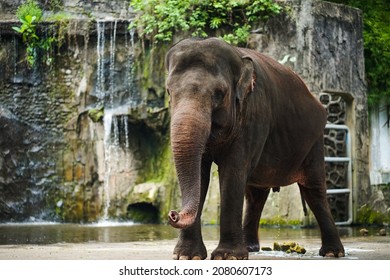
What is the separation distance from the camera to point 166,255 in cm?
650

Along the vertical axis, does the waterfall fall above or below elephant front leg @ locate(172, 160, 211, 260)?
above

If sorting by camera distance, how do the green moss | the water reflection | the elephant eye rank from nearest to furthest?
the elephant eye
the water reflection
the green moss

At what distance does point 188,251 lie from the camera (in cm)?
569

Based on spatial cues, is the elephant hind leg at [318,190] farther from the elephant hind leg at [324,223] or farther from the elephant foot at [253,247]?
the elephant foot at [253,247]

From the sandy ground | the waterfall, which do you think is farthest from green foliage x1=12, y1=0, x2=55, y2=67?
the sandy ground

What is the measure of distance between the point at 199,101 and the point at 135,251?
202cm

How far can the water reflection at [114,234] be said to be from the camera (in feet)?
29.1

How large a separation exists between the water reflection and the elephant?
2.22 m

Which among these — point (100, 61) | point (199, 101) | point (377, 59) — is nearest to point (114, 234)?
point (100, 61)

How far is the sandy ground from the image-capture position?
6.34 meters

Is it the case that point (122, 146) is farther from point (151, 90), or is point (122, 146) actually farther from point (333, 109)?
point (333, 109)

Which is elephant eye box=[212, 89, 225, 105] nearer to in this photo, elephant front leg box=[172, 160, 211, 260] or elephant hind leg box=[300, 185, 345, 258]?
elephant front leg box=[172, 160, 211, 260]

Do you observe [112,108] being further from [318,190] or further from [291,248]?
[291,248]
